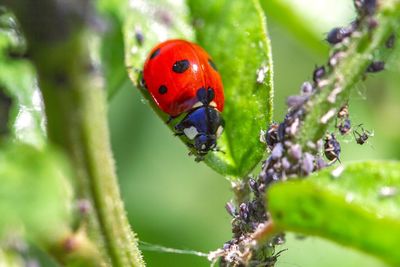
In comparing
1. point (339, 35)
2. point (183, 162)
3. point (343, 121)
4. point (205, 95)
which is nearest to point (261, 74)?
point (343, 121)

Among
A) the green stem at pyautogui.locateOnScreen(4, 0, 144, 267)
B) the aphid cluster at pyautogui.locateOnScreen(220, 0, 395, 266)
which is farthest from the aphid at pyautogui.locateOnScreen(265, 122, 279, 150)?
the green stem at pyautogui.locateOnScreen(4, 0, 144, 267)

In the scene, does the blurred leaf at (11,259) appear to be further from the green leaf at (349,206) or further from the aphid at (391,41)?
the aphid at (391,41)

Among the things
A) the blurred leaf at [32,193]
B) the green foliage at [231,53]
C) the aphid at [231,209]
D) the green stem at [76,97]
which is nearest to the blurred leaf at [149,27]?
the green foliage at [231,53]

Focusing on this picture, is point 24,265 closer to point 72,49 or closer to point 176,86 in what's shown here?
point 72,49

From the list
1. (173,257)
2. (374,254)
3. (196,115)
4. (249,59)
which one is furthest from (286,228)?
(173,257)

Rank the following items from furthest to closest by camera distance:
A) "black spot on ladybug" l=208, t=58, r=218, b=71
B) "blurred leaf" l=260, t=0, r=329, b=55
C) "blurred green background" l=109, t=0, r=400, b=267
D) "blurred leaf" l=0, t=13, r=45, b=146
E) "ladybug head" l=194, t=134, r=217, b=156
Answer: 1. "blurred green background" l=109, t=0, r=400, b=267
2. "blurred leaf" l=260, t=0, r=329, b=55
3. "black spot on ladybug" l=208, t=58, r=218, b=71
4. "ladybug head" l=194, t=134, r=217, b=156
5. "blurred leaf" l=0, t=13, r=45, b=146

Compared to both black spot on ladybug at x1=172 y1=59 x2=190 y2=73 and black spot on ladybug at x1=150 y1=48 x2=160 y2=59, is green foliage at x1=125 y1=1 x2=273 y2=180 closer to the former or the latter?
black spot on ladybug at x1=150 y1=48 x2=160 y2=59
